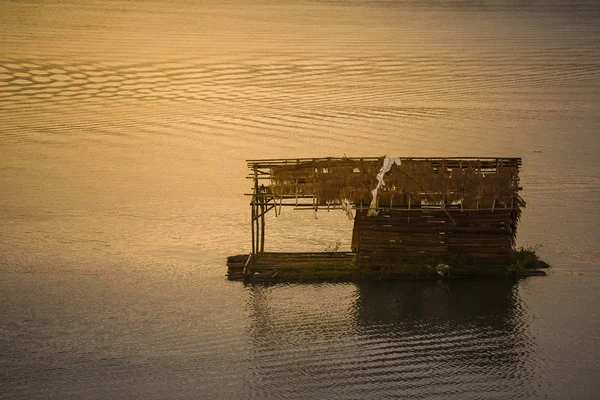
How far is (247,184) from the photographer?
Result: 117 ft

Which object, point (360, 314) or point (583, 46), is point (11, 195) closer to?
point (360, 314)

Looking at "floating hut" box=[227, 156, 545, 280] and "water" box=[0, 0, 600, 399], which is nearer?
"water" box=[0, 0, 600, 399]

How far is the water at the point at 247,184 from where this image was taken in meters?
18.2

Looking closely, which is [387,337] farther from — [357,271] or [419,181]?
[419,181]

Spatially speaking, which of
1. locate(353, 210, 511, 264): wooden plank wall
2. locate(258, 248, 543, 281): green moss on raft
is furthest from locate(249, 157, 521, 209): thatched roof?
locate(258, 248, 543, 281): green moss on raft

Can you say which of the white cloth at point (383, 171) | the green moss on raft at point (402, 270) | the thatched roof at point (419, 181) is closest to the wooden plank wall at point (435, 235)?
the green moss on raft at point (402, 270)

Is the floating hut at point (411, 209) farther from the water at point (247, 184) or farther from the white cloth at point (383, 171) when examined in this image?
the water at point (247, 184)

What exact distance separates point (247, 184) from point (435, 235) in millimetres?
13751

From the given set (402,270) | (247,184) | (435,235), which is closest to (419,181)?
(435,235)

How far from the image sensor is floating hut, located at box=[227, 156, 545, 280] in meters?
22.4

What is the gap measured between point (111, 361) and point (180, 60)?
120 ft

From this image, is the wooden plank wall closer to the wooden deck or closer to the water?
the wooden deck

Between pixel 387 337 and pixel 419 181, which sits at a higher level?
pixel 419 181

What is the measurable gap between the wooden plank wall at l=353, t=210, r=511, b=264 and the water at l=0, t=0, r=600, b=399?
3.24 ft
